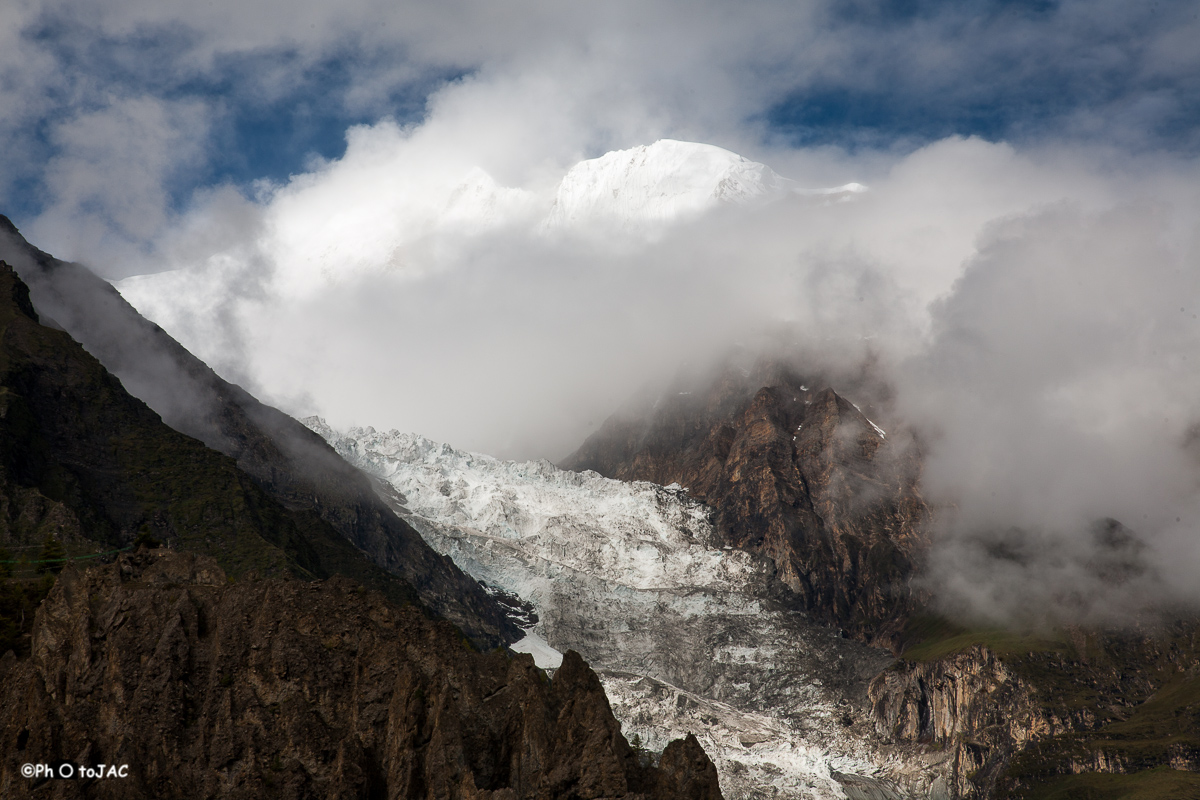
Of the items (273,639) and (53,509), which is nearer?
(273,639)

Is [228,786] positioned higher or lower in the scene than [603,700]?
lower

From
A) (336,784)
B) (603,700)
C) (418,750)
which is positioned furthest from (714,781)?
(336,784)

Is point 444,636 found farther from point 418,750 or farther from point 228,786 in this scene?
point 228,786

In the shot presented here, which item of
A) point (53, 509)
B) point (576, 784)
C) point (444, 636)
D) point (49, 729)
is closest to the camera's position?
point (49, 729)

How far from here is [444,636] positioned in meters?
88.8

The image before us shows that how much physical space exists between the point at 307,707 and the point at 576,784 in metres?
19.6

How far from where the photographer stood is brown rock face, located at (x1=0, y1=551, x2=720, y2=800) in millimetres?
64375

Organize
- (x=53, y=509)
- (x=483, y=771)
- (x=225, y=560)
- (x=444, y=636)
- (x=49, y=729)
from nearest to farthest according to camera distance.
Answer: (x=49, y=729), (x=483, y=771), (x=444, y=636), (x=53, y=509), (x=225, y=560)

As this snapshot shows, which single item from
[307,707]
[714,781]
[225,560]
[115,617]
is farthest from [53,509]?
[714,781]

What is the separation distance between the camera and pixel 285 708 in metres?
70.5

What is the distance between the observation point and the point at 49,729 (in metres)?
62.9

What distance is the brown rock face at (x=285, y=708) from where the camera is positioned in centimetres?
6438

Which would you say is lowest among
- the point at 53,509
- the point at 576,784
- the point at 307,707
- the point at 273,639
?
the point at 576,784

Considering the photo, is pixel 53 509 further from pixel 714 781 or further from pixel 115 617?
pixel 714 781
